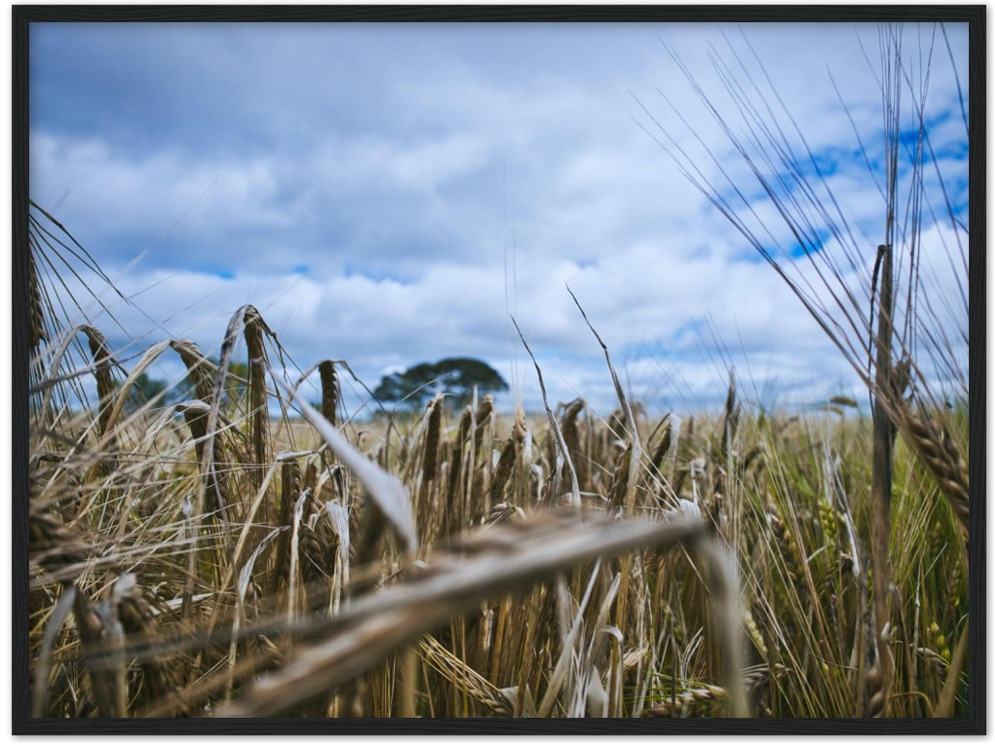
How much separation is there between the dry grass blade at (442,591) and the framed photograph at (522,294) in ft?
2.74

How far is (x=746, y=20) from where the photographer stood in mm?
1632

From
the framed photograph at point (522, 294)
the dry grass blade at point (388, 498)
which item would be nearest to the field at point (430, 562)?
the framed photograph at point (522, 294)

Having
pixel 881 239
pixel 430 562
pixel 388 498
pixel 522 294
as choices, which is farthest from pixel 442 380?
pixel 388 498

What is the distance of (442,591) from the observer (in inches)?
17.6

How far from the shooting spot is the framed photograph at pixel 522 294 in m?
1.37

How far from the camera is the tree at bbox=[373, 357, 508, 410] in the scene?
67.8 inches

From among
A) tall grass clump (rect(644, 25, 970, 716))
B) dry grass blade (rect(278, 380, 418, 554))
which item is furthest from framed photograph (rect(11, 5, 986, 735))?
dry grass blade (rect(278, 380, 418, 554))

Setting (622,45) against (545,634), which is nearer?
(545,634)

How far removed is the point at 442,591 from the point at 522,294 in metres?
1.32

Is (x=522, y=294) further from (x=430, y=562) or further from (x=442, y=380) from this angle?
(x=430, y=562)

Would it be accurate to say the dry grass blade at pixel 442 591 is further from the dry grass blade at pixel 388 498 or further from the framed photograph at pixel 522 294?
the framed photograph at pixel 522 294

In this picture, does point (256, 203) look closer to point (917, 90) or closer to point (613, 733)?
point (613, 733)

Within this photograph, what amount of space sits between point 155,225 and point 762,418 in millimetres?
1435

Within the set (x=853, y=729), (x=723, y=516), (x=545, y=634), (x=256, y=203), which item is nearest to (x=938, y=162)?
(x=723, y=516)
